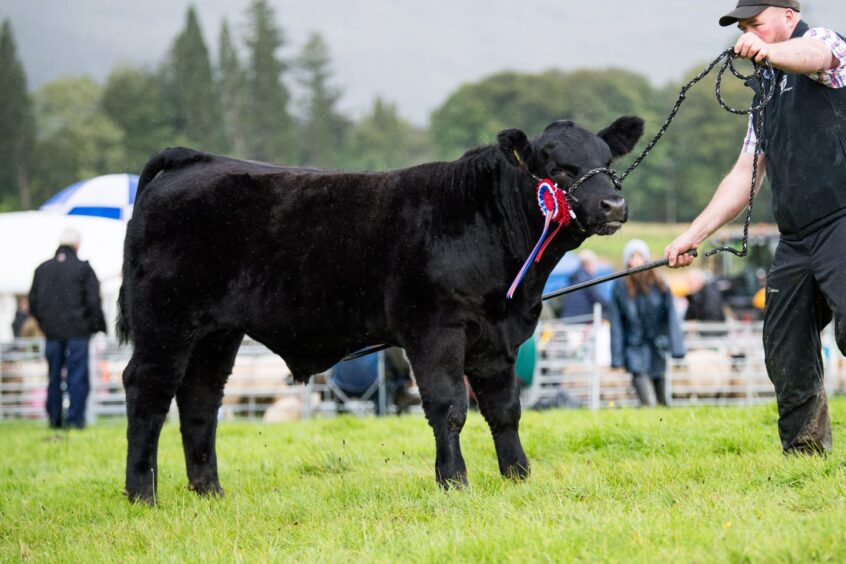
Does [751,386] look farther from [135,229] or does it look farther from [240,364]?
[135,229]

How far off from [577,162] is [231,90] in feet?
244

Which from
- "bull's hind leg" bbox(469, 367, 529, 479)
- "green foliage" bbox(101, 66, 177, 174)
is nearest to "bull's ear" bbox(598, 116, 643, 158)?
"bull's hind leg" bbox(469, 367, 529, 479)

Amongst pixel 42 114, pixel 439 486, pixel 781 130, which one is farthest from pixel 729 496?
pixel 42 114

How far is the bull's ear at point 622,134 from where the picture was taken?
5.81 meters

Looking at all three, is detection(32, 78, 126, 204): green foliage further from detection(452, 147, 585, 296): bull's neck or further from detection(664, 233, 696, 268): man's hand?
detection(664, 233, 696, 268): man's hand

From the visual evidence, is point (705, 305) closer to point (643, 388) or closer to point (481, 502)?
point (643, 388)

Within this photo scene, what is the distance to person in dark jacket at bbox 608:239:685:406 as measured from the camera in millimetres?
11914

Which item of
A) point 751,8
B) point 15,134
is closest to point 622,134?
point 751,8

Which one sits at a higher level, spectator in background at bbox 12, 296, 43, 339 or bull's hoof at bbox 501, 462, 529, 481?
spectator in background at bbox 12, 296, 43, 339

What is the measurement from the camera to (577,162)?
5414mm

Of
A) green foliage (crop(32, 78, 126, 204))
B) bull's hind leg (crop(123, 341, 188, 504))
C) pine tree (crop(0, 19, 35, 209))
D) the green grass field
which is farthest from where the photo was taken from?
green foliage (crop(32, 78, 126, 204))

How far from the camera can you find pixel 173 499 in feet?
20.5

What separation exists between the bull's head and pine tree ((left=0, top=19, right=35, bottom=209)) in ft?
214

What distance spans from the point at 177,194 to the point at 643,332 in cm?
708
